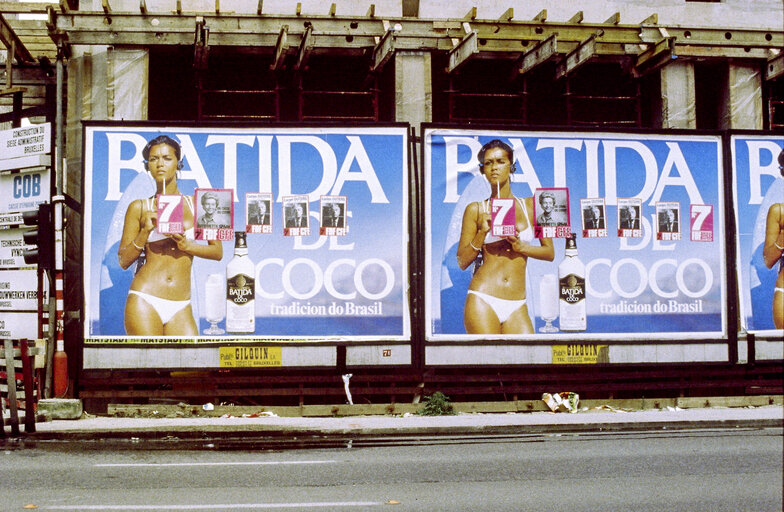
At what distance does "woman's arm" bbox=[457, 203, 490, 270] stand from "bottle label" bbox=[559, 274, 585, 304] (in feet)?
5.77

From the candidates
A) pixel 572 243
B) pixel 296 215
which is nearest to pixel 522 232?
pixel 572 243

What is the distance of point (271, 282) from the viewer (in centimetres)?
1555

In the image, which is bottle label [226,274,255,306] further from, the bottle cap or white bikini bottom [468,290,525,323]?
the bottle cap

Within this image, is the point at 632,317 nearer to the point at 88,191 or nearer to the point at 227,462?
the point at 227,462

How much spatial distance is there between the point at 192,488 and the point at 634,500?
4435 mm

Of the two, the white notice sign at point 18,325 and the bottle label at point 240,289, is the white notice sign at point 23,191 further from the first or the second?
the bottle label at point 240,289

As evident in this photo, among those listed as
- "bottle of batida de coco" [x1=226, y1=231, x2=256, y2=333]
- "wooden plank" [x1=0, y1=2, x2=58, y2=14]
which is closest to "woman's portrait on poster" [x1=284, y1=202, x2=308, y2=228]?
"bottle of batida de coco" [x1=226, y1=231, x2=256, y2=333]

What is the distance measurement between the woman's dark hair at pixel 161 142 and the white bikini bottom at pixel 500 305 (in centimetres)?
606

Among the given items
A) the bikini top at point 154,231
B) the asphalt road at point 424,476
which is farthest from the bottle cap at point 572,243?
the bikini top at point 154,231

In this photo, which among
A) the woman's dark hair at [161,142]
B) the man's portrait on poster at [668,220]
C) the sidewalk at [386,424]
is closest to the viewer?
the sidewalk at [386,424]

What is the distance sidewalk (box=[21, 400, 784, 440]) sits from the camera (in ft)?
43.2

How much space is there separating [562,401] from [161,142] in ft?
29.3

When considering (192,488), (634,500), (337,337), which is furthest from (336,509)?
(337,337)

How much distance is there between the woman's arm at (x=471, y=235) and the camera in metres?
16.0
